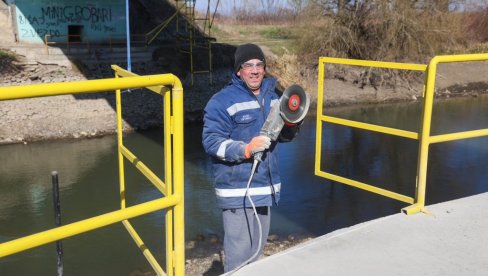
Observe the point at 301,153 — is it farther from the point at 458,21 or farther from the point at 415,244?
the point at 458,21

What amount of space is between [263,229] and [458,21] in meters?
18.3

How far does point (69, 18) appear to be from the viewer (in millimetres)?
15914

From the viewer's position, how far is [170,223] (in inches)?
101

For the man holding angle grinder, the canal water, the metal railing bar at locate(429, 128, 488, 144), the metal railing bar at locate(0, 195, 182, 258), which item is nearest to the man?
the man holding angle grinder

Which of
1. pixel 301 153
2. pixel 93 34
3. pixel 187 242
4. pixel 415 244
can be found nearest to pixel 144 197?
pixel 187 242

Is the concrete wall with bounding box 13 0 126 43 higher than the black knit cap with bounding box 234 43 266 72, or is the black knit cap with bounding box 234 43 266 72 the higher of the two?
the concrete wall with bounding box 13 0 126 43

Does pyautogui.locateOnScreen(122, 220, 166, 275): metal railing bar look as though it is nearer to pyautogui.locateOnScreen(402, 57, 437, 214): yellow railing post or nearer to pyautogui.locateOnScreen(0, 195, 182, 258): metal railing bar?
pyautogui.locateOnScreen(0, 195, 182, 258): metal railing bar

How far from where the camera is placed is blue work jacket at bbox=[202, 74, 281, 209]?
261 cm

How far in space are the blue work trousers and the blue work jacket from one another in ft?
0.22

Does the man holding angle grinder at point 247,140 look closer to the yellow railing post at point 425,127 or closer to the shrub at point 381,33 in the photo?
the yellow railing post at point 425,127

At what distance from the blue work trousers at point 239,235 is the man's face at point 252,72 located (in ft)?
2.37

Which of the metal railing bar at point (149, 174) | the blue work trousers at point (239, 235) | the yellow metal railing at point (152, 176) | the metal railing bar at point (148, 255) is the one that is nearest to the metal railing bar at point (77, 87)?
the yellow metal railing at point (152, 176)

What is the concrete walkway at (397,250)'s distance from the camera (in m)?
2.45

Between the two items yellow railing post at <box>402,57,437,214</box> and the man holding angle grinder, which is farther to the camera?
yellow railing post at <box>402,57,437,214</box>
